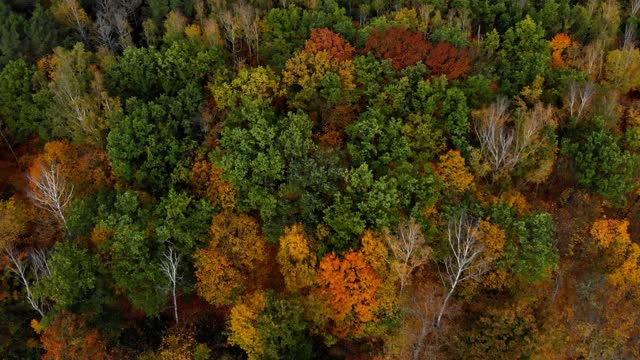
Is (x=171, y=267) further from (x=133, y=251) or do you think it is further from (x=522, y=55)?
(x=522, y=55)

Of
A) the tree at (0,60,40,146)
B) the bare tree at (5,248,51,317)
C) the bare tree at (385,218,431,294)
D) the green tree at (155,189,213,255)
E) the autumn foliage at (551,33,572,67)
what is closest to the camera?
the bare tree at (385,218,431,294)

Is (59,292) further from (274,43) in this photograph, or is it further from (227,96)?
(274,43)

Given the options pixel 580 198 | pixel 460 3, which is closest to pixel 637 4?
pixel 460 3

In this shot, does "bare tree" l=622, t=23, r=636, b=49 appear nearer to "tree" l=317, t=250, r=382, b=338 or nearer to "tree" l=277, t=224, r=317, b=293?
"tree" l=317, t=250, r=382, b=338

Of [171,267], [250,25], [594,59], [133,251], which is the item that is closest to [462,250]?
[171,267]

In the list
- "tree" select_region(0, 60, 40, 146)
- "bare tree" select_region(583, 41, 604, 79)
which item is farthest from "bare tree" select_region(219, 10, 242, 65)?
"bare tree" select_region(583, 41, 604, 79)

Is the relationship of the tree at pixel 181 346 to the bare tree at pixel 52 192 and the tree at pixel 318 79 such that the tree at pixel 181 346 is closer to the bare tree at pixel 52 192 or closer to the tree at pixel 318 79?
the bare tree at pixel 52 192
